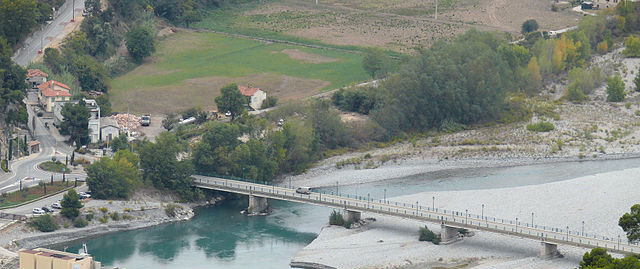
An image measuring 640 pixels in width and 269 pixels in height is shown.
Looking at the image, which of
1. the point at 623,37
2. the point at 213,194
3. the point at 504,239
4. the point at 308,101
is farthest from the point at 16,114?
the point at 623,37

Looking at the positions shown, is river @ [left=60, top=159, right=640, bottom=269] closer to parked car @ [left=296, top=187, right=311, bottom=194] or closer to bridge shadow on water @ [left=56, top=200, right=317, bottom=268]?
bridge shadow on water @ [left=56, top=200, right=317, bottom=268]

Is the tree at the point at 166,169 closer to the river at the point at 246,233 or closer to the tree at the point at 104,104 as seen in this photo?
the river at the point at 246,233

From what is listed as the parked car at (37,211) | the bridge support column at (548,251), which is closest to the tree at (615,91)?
the bridge support column at (548,251)

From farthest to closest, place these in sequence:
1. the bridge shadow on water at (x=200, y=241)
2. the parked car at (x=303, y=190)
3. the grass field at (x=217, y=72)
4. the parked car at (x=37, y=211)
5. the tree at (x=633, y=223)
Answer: the grass field at (x=217, y=72), the parked car at (x=303, y=190), the parked car at (x=37, y=211), the bridge shadow on water at (x=200, y=241), the tree at (x=633, y=223)

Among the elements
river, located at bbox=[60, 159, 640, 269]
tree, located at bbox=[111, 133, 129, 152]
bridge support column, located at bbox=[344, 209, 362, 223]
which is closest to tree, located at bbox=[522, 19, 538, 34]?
river, located at bbox=[60, 159, 640, 269]

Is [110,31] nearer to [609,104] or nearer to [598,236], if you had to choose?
[609,104]

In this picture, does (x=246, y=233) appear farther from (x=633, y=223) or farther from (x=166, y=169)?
(x=633, y=223)

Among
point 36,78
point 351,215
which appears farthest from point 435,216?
point 36,78
